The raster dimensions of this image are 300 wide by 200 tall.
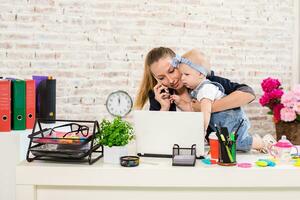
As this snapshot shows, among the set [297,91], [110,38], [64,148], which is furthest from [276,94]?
[64,148]

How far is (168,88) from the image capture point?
A: 261cm

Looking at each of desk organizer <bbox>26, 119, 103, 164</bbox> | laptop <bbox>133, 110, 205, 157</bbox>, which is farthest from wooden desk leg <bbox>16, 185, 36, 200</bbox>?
laptop <bbox>133, 110, 205, 157</bbox>

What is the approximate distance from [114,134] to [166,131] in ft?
0.78

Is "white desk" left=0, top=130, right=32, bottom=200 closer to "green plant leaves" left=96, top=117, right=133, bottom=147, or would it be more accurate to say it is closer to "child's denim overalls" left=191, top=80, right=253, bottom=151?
"green plant leaves" left=96, top=117, right=133, bottom=147

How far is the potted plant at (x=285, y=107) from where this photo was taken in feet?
11.4

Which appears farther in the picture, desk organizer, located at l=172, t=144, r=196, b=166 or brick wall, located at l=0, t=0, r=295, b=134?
brick wall, located at l=0, t=0, r=295, b=134

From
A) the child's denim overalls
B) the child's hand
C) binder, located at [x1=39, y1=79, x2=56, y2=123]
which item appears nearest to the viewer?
the child's denim overalls

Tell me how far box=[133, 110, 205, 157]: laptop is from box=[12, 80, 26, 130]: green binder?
3.16ft

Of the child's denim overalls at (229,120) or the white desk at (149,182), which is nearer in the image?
the white desk at (149,182)

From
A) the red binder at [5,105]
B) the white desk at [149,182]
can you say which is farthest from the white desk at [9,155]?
the white desk at [149,182]

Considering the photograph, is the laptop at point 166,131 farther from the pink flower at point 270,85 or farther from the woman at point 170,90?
the pink flower at point 270,85

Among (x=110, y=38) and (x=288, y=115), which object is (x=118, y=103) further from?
(x=288, y=115)

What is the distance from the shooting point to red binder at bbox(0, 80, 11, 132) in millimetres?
2533

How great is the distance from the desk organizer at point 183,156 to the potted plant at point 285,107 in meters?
1.81
